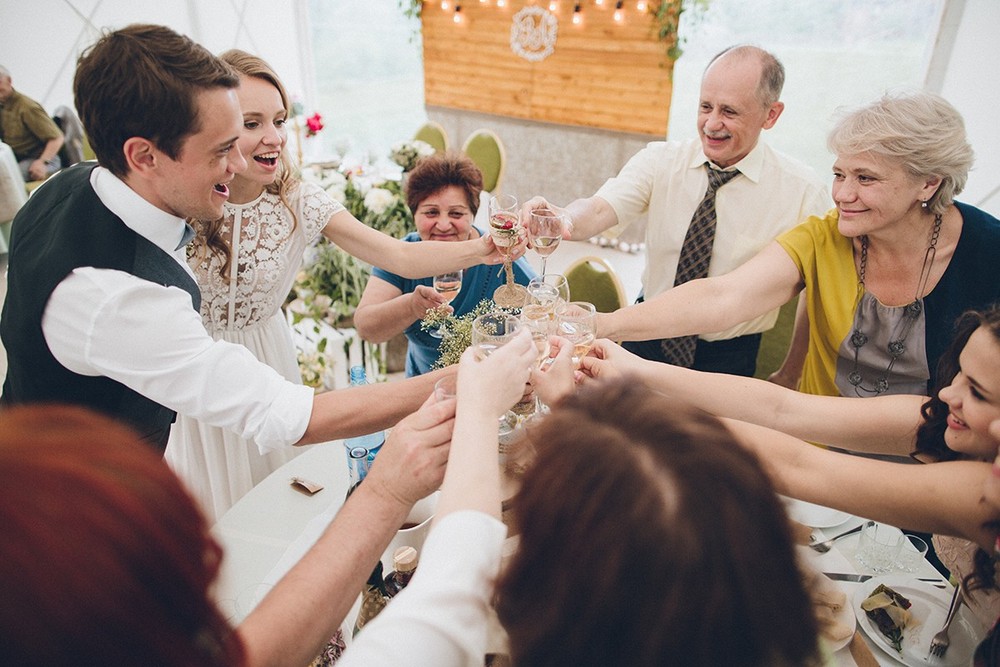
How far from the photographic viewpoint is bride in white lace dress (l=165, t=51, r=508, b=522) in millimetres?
1995

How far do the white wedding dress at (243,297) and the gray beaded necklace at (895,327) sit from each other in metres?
1.84

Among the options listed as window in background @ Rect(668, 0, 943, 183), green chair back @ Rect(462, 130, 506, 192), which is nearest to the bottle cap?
green chair back @ Rect(462, 130, 506, 192)

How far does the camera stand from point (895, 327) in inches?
77.2

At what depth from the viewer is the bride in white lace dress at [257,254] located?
2.00m

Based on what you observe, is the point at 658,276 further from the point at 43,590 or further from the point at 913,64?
the point at 913,64

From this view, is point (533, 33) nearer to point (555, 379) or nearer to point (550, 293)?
point (550, 293)

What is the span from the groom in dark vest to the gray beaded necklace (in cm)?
156

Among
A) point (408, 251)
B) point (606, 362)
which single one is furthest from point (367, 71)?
point (606, 362)

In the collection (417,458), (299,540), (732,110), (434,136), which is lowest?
(299,540)

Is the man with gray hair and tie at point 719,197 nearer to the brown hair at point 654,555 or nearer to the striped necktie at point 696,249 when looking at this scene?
the striped necktie at point 696,249

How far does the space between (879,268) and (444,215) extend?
5.35 feet

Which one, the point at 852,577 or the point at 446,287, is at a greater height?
the point at 446,287

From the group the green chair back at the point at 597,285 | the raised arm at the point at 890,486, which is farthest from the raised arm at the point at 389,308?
the raised arm at the point at 890,486

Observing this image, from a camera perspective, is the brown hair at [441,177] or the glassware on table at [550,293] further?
the brown hair at [441,177]
